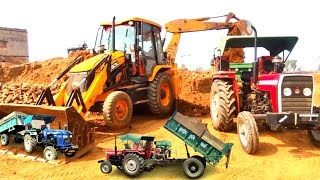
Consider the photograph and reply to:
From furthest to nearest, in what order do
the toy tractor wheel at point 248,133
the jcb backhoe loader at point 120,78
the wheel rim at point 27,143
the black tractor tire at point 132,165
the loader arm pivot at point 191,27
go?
the loader arm pivot at point 191,27 → the jcb backhoe loader at point 120,78 → the wheel rim at point 27,143 → the toy tractor wheel at point 248,133 → the black tractor tire at point 132,165

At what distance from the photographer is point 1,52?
25.0m

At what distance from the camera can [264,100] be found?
22.6 ft

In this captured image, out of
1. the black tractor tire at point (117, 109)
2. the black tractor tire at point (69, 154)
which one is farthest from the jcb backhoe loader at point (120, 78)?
the black tractor tire at point (69, 154)

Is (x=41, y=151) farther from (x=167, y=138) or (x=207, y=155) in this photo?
(x=207, y=155)

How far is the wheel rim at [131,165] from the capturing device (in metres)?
5.30

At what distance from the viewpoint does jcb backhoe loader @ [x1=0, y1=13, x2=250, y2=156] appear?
7.16m

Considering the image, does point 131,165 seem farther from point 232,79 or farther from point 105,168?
point 232,79

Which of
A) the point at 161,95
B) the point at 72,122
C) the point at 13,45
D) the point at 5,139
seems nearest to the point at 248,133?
the point at 72,122

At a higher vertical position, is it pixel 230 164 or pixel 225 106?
pixel 225 106

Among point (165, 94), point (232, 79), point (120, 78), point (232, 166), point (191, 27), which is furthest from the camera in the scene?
point (191, 27)

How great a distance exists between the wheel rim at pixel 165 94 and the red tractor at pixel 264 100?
2093 mm

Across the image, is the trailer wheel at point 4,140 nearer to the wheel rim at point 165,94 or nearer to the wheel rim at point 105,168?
the wheel rim at point 105,168

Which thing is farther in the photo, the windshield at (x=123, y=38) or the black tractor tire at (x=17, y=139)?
the windshield at (x=123, y=38)

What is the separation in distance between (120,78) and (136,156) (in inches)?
158
